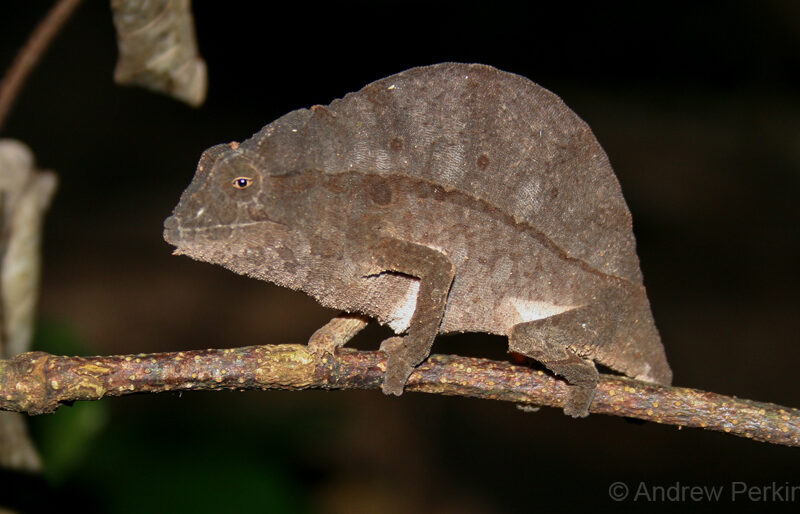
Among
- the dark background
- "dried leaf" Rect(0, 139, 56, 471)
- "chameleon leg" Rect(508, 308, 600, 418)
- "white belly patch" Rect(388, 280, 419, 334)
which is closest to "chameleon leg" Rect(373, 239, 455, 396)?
"white belly patch" Rect(388, 280, 419, 334)

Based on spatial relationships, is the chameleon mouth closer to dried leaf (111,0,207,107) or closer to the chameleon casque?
the chameleon casque

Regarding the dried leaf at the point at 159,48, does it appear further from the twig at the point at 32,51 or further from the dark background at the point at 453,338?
the dark background at the point at 453,338

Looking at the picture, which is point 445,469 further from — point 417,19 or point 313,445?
point 417,19

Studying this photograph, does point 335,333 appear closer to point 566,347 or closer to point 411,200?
point 411,200

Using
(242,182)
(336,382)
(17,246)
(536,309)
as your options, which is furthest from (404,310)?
(17,246)

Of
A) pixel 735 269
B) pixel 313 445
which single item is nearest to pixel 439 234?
pixel 313 445

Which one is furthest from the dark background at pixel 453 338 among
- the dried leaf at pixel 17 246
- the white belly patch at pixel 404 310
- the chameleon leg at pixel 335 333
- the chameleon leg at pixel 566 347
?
the chameleon leg at pixel 566 347
